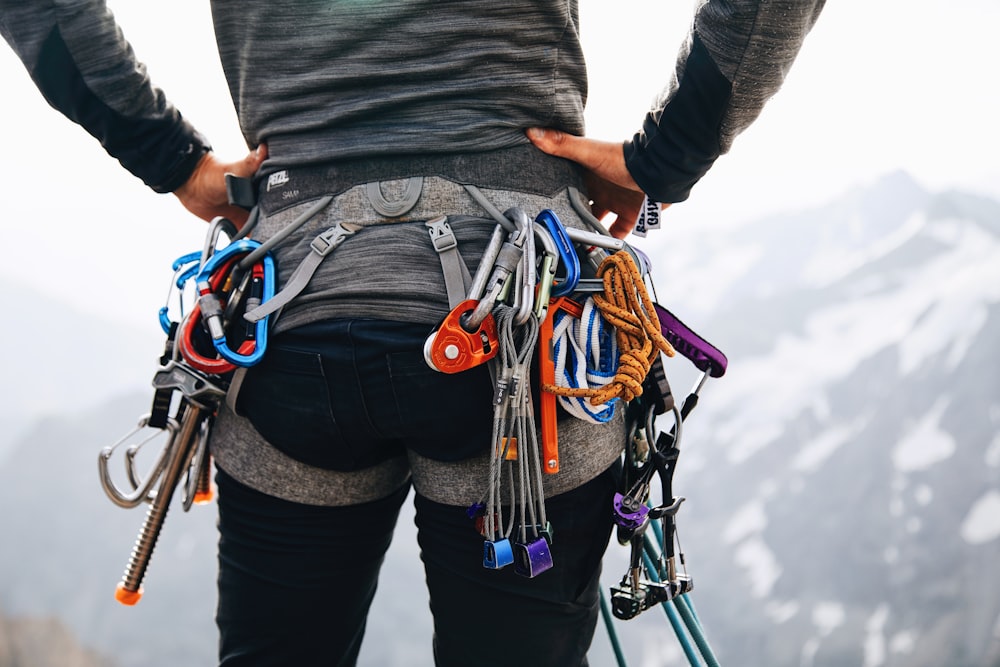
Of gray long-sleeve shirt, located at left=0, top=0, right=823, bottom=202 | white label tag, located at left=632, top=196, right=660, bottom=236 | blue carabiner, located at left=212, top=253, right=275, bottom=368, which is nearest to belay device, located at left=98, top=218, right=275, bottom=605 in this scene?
blue carabiner, located at left=212, top=253, right=275, bottom=368

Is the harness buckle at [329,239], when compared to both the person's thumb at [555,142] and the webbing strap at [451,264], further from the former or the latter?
the person's thumb at [555,142]

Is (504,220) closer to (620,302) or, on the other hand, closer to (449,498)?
(620,302)

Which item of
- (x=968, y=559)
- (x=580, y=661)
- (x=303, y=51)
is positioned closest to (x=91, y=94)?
(x=303, y=51)

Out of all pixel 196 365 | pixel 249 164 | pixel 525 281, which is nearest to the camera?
pixel 525 281

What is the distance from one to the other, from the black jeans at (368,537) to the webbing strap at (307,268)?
0.04m

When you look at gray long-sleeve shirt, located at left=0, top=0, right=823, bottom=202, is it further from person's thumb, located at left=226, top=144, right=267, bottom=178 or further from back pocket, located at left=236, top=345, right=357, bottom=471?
back pocket, located at left=236, top=345, right=357, bottom=471

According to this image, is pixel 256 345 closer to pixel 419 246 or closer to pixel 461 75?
pixel 419 246

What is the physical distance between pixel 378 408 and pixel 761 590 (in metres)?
4.48

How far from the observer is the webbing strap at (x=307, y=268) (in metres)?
0.74

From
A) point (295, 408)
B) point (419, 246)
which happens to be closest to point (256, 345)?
point (295, 408)

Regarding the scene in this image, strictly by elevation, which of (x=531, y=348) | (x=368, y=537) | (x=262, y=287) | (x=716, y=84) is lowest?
(x=368, y=537)

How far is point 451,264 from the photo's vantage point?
2.32ft

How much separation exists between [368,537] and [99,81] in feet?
2.18

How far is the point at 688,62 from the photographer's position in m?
0.72
